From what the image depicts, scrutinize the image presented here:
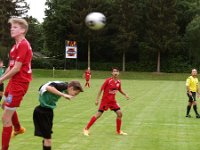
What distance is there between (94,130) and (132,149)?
10.4 feet

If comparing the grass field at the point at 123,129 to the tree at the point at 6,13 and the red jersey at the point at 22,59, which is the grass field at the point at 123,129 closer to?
the red jersey at the point at 22,59

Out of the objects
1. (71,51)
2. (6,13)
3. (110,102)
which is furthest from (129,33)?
(110,102)

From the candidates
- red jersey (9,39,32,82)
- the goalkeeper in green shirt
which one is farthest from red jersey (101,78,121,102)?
red jersey (9,39,32,82)

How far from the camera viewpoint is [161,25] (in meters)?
76.5

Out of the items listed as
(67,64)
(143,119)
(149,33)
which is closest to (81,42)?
(67,64)

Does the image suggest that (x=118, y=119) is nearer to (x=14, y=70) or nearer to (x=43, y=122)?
(x=43, y=122)

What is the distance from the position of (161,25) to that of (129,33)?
5.59 m

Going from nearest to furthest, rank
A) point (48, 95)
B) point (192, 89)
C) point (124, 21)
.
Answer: point (48, 95), point (192, 89), point (124, 21)

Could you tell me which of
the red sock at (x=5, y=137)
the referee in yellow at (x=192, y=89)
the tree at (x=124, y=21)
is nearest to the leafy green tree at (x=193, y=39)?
the tree at (x=124, y=21)

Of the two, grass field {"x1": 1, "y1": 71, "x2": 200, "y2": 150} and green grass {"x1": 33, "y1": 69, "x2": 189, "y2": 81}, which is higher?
grass field {"x1": 1, "y1": 71, "x2": 200, "y2": 150}

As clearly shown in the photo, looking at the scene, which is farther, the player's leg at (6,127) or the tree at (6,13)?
the tree at (6,13)

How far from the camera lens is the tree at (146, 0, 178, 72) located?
3014 inches

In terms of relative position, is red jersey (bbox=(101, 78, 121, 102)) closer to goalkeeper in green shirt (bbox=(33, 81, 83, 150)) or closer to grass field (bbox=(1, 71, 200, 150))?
grass field (bbox=(1, 71, 200, 150))

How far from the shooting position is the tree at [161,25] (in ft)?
251
